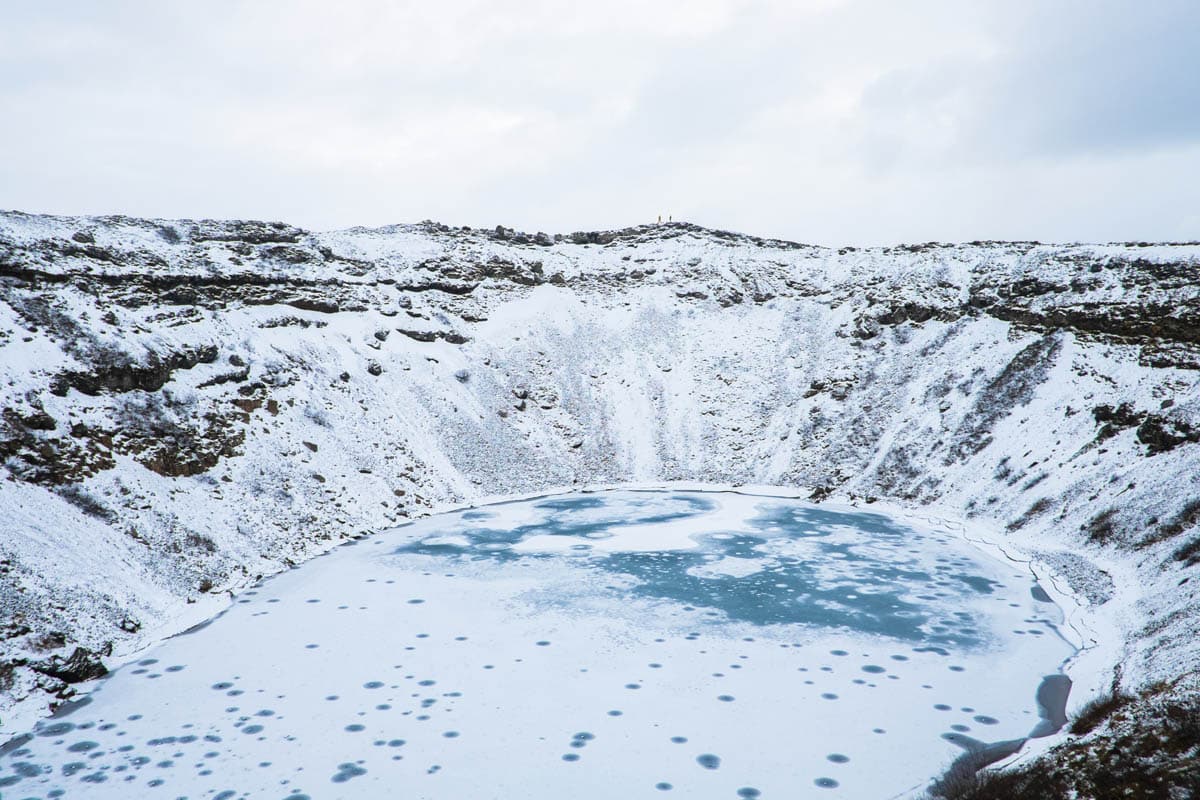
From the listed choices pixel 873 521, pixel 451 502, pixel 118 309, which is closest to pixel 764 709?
pixel 873 521

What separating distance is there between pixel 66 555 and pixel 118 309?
65.7ft

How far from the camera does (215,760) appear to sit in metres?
17.1

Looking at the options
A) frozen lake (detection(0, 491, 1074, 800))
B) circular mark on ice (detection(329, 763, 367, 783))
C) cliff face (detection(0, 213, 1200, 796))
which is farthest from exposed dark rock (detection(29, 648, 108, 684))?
circular mark on ice (detection(329, 763, 367, 783))

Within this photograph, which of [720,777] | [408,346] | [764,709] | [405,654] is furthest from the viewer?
[408,346]

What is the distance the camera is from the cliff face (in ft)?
86.7

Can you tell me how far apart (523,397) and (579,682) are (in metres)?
33.8

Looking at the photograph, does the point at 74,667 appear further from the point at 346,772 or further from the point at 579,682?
the point at 579,682

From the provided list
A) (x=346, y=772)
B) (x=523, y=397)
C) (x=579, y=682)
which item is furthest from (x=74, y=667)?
(x=523, y=397)

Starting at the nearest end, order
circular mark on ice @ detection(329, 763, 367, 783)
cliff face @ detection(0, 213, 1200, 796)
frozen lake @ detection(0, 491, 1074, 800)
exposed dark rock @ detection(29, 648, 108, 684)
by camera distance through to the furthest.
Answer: circular mark on ice @ detection(329, 763, 367, 783) < frozen lake @ detection(0, 491, 1074, 800) < exposed dark rock @ detection(29, 648, 108, 684) < cliff face @ detection(0, 213, 1200, 796)

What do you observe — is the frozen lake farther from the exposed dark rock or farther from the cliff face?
the cliff face

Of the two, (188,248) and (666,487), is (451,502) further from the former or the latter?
(188,248)

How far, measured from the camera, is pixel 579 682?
21062 millimetres

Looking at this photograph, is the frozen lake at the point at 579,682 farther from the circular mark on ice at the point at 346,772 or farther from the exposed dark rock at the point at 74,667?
the exposed dark rock at the point at 74,667

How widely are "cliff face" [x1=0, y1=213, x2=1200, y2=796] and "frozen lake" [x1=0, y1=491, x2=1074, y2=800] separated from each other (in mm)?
2850
